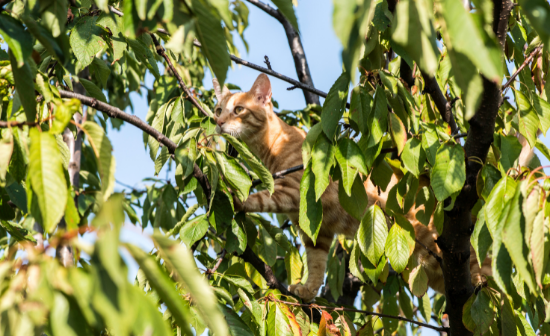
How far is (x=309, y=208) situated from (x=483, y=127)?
65cm

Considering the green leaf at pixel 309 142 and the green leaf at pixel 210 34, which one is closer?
the green leaf at pixel 210 34

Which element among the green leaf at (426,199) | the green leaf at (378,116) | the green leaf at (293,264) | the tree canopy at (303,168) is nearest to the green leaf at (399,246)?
the tree canopy at (303,168)

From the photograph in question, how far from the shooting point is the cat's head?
3937 millimetres

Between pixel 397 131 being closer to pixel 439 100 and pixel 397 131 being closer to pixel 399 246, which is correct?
pixel 399 246

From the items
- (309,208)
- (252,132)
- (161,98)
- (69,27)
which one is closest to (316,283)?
(252,132)

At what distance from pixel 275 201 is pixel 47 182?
2.18 metres

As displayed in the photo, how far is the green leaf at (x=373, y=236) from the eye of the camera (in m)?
1.62

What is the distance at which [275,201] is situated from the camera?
2920 millimetres

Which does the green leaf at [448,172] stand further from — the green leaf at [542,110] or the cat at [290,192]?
the cat at [290,192]

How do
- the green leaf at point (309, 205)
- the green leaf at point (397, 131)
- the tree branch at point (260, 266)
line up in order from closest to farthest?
the green leaf at point (309, 205)
the green leaf at point (397, 131)
the tree branch at point (260, 266)

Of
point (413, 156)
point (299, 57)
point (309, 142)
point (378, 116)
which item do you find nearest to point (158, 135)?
point (309, 142)

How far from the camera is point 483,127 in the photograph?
62.3 inches

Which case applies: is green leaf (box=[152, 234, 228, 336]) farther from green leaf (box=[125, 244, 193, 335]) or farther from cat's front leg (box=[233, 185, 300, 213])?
cat's front leg (box=[233, 185, 300, 213])

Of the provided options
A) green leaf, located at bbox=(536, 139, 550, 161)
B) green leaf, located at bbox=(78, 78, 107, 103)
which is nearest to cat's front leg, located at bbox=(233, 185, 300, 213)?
green leaf, located at bbox=(78, 78, 107, 103)
